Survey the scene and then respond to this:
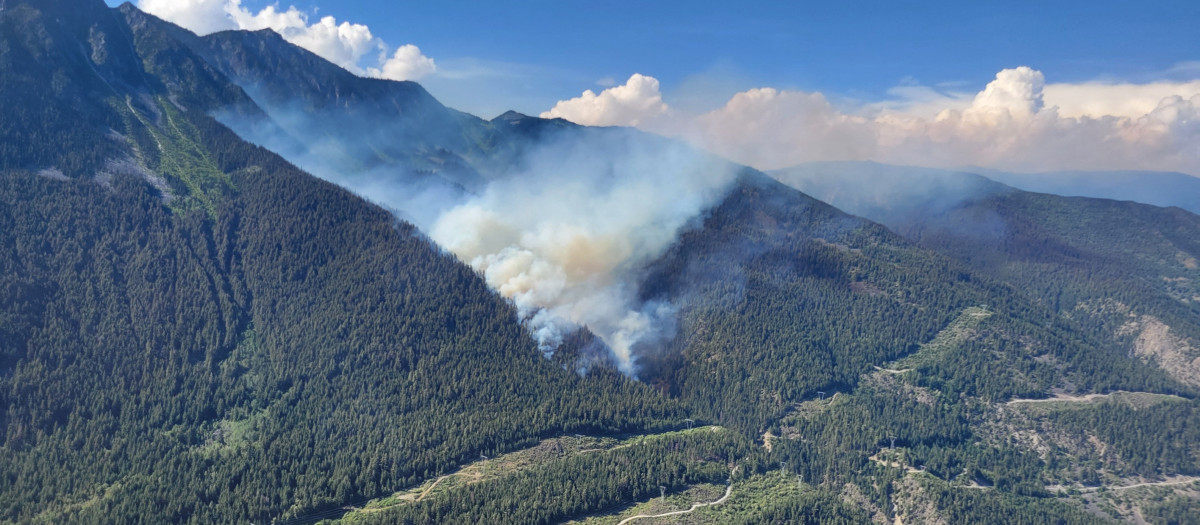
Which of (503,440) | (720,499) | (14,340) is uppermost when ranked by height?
(14,340)

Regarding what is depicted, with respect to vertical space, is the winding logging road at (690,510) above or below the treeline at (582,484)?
below

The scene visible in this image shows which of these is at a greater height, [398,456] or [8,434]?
[8,434]

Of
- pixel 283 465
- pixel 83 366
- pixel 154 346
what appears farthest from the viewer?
pixel 154 346

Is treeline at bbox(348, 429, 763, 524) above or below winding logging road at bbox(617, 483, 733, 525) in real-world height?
above

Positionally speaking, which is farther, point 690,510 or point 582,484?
point 582,484

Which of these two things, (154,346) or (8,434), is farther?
(154,346)

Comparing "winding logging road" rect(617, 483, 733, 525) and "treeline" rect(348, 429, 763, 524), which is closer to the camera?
"treeline" rect(348, 429, 763, 524)

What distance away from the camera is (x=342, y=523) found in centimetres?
15288

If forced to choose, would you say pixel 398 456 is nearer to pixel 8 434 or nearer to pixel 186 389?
pixel 186 389

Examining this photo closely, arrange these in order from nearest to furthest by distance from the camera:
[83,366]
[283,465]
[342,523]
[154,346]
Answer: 1. [342,523]
2. [283,465]
3. [83,366]
4. [154,346]

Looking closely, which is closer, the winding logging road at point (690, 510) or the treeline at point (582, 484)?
the treeline at point (582, 484)

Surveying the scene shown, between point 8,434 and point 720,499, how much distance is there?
5890 inches

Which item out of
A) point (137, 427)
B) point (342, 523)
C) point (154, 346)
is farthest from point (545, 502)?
point (154, 346)

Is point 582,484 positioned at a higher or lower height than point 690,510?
higher
